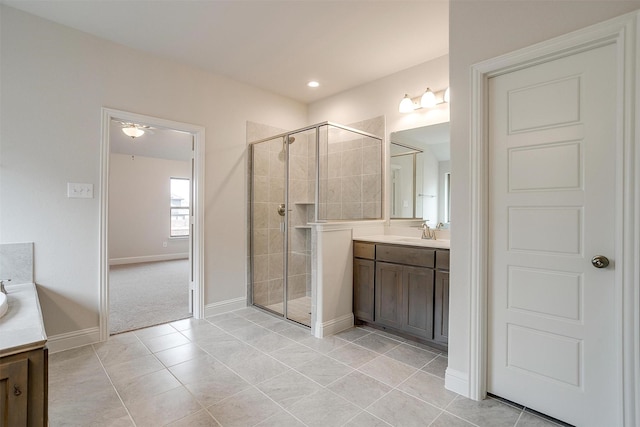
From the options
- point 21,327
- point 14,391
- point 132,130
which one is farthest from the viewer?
point 132,130

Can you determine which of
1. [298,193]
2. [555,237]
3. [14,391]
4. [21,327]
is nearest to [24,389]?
[14,391]

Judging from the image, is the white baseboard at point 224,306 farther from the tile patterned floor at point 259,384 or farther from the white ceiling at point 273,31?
the white ceiling at point 273,31

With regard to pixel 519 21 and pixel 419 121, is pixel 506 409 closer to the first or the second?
pixel 519 21

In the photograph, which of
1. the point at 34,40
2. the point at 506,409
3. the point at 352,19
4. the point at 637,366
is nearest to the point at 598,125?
the point at 637,366

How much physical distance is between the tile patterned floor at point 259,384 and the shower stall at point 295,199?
0.89m

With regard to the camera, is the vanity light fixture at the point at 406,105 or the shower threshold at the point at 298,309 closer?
the vanity light fixture at the point at 406,105

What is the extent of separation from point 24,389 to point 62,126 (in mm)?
2193

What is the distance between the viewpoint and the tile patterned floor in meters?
1.69

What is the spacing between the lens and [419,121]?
10.3ft

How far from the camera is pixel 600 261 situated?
151 cm

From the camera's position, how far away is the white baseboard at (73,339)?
8.05 feet

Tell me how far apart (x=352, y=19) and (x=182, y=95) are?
187 cm

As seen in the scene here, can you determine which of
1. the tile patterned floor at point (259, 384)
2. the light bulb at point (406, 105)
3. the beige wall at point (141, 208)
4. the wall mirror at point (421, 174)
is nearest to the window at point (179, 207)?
the beige wall at point (141, 208)

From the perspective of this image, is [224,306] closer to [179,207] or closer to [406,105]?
[406,105]
